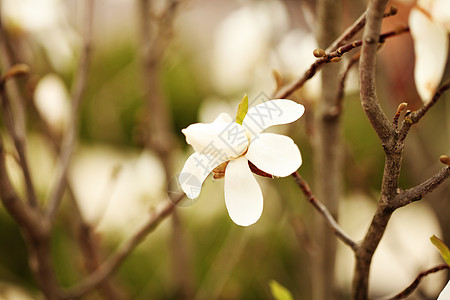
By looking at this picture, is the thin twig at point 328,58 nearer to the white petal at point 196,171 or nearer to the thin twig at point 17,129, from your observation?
the white petal at point 196,171

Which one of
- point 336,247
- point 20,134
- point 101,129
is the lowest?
point 336,247

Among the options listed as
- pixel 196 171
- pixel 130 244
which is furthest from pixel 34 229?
pixel 196 171

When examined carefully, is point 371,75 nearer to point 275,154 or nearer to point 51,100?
point 275,154

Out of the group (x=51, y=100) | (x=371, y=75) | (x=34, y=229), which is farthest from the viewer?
(x=51, y=100)

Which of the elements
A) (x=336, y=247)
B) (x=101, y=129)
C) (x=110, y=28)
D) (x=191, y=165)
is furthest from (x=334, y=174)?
(x=110, y=28)

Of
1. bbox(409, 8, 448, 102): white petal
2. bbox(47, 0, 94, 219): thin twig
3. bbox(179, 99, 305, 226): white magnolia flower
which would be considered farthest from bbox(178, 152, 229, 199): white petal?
bbox(47, 0, 94, 219): thin twig

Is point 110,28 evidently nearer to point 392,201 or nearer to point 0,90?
point 0,90
